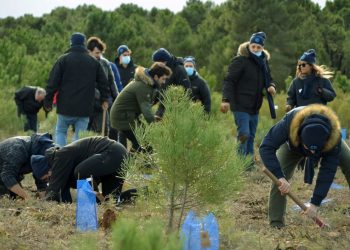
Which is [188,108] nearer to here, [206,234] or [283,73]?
[206,234]

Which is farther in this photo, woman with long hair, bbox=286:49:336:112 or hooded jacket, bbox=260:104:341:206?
woman with long hair, bbox=286:49:336:112

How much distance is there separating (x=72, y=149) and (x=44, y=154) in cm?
25

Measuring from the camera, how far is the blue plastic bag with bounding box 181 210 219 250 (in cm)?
434

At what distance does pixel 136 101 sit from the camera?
7.70 metres

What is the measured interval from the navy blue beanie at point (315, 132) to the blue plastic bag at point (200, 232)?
82 cm

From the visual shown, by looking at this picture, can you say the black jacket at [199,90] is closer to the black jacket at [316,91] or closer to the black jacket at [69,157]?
the black jacket at [316,91]

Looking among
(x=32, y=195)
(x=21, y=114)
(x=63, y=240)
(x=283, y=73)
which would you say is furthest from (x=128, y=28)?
(x=63, y=240)

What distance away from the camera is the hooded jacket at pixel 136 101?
7.47 m

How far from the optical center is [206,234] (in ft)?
14.3

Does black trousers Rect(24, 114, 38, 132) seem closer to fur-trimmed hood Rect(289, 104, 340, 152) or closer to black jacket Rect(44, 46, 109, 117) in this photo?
black jacket Rect(44, 46, 109, 117)

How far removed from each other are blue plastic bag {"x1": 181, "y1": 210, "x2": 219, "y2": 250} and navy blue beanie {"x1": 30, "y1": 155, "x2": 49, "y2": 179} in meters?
2.17

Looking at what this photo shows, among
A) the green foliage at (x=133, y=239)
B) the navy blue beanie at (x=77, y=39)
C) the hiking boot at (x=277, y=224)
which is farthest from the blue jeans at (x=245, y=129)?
the green foliage at (x=133, y=239)

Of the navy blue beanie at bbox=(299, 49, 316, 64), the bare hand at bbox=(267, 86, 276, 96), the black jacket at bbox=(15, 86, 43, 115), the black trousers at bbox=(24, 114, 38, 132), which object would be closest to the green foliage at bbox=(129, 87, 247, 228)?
the navy blue beanie at bbox=(299, 49, 316, 64)

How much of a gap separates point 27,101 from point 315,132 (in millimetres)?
7853
